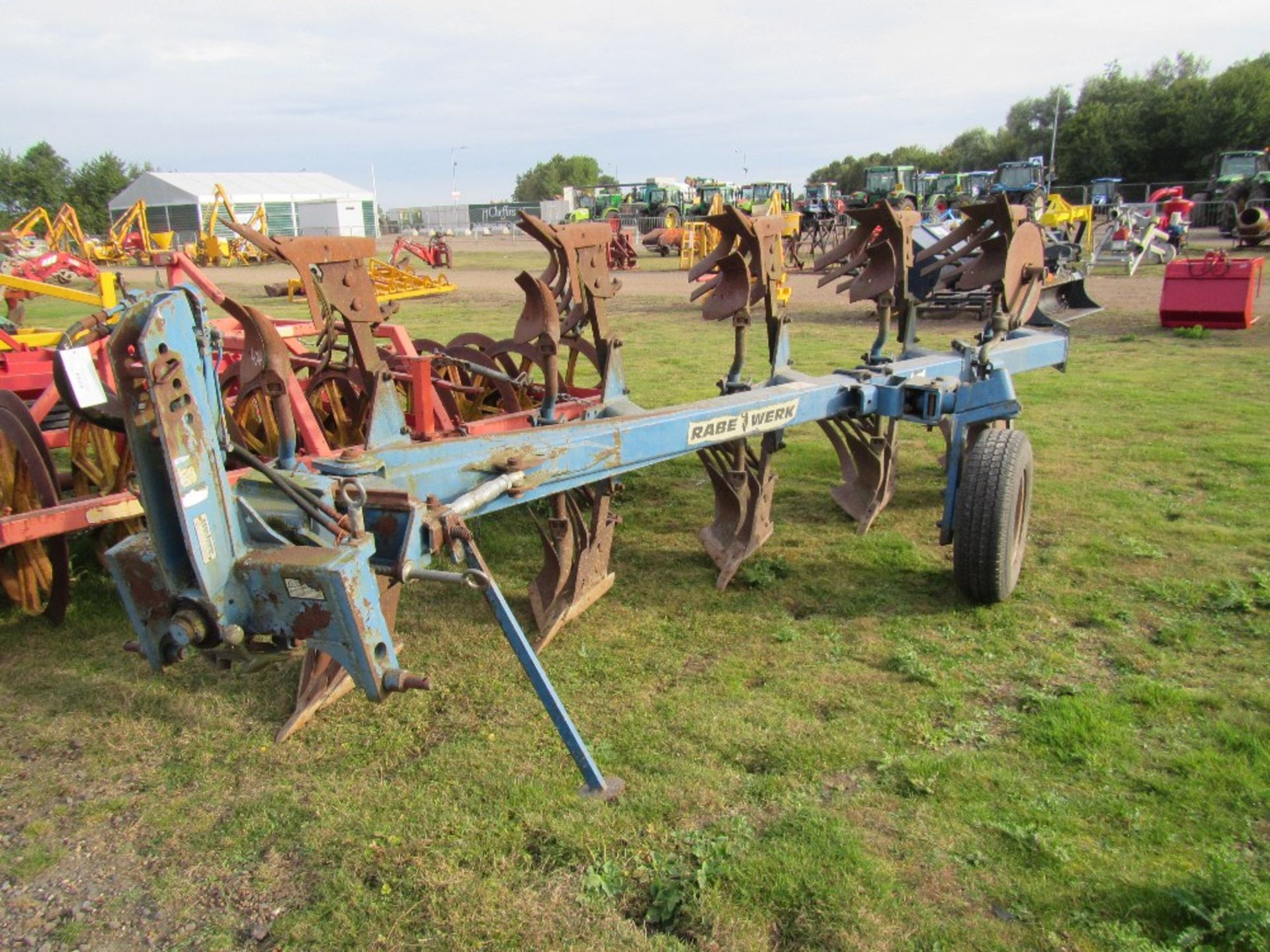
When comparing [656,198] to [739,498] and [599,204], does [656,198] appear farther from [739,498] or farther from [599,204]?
[739,498]

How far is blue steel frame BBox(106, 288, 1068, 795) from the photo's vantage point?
2236 millimetres

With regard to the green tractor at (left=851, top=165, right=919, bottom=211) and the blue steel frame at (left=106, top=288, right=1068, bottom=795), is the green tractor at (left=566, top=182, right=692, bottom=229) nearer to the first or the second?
the green tractor at (left=851, top=165, right=919, bottom=211)

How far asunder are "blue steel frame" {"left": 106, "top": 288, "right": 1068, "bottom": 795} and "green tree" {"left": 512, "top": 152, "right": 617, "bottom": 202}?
11150 centimetres

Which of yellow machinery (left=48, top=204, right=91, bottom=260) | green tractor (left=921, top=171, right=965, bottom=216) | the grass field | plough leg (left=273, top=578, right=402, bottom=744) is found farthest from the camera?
green tractor (left=921, top=171, right=965, bottom=216)

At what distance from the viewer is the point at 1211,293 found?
11.9 meters

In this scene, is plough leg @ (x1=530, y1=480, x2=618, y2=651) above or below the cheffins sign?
below

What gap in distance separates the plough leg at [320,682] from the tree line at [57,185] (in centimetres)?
5524

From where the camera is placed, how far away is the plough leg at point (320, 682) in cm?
349

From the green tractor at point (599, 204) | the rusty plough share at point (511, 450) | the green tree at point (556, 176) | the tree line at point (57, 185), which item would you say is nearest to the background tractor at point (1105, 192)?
the green tractor at point (599, 204)

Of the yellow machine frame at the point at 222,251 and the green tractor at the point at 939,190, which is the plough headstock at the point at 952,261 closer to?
the green tractor at the point at 939,190

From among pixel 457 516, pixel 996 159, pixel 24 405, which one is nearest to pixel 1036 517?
pixel 457 516

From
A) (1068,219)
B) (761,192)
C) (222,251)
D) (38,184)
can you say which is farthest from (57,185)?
(1068,219)

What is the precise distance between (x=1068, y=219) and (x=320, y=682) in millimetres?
17745

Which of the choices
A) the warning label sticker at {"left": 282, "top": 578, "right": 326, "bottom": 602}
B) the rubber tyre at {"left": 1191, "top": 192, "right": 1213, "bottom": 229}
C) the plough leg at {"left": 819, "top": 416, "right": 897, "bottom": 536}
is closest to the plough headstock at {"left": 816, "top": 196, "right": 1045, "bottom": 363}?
the plough leg at {"left": 819, "top": 416, "right": 897, "bottom": 536}
